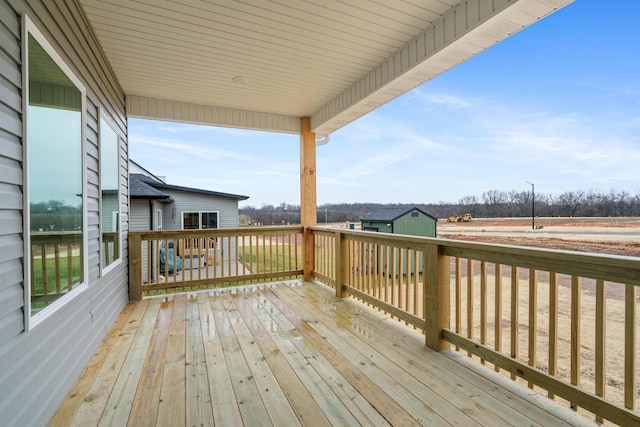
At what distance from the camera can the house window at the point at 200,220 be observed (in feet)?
22.1

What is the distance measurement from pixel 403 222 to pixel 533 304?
52.0 inches

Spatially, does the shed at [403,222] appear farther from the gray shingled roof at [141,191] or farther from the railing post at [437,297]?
the gray shingled roof at [141,191]

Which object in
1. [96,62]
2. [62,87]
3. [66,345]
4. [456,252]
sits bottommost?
[66,345]

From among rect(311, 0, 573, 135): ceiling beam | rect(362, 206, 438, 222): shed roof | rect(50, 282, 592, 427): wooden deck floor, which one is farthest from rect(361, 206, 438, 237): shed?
rect(311, 0, 573, 135): ceiling beam

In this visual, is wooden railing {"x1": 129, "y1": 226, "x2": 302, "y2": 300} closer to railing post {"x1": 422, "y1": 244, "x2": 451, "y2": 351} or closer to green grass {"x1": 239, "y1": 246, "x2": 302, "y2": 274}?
green grass {"x1": 239, "y1": 246, "x2": 302, "y2": 274}

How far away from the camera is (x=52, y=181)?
185 cm

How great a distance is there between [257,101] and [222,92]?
0.49 meters

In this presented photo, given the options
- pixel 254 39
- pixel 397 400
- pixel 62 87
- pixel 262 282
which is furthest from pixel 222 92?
pixel 397 400

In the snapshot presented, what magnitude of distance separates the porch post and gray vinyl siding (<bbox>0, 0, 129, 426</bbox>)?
2784 mm

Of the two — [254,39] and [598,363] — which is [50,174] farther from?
[598,363]

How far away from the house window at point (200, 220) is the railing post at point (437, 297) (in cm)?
523

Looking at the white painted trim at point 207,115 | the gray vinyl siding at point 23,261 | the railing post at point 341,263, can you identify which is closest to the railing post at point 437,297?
the railing post at point 341,263

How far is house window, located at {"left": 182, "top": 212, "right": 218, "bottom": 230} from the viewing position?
6.73 m

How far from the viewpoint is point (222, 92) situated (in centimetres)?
396
